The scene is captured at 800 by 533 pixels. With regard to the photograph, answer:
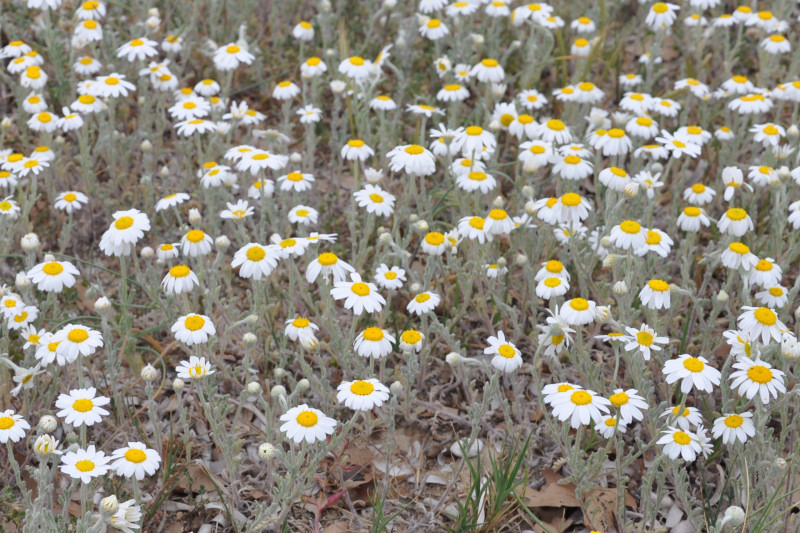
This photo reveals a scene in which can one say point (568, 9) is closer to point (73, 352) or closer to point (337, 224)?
point (337, 224)

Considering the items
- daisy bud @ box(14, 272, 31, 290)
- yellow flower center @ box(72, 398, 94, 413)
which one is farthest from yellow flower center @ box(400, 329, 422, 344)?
daisy bud @ box(14, 272, 31, 290)

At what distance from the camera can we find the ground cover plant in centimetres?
301

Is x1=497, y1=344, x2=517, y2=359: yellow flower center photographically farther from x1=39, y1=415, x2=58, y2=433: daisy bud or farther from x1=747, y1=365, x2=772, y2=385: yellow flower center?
x1=39, y1=415, x2=58, y2=433: daisy bud

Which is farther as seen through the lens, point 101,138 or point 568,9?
point 568,9

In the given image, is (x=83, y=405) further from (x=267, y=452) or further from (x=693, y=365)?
(x=693, y=365)

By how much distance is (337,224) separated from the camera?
15.3 ft

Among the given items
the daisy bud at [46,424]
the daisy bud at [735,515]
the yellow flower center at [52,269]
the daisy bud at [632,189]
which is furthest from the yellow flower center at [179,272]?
the daisy bud at [735,515]

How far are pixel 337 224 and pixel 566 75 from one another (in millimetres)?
1895

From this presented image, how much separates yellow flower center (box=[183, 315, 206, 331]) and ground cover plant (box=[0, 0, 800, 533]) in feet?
0.05

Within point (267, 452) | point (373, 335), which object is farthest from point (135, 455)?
point (373, 335)

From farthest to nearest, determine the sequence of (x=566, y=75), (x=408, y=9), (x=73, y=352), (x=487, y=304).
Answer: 1. (x=408, y=9)
2. (x=566, y=75)
3. (x=487, y=304)
4. (x=73, y=352)

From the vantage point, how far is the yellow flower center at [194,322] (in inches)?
122

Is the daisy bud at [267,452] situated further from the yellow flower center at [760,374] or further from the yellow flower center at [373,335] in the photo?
the yellow flower center at [760,374]

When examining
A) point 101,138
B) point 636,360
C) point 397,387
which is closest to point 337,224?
point 101,138
